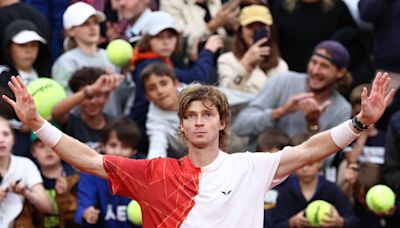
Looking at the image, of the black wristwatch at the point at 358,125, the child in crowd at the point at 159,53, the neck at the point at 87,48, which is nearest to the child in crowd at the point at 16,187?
the child in crowd at the point at 159,53

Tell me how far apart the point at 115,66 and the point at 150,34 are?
0.53 m

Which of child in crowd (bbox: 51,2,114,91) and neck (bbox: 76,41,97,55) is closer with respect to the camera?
child in crowd (bbox: 51,2,114,91)

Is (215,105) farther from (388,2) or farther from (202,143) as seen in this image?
(388,2)

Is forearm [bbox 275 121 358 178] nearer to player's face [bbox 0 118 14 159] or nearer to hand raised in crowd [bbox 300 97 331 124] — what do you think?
player's face [bbox 0 118 14 159]

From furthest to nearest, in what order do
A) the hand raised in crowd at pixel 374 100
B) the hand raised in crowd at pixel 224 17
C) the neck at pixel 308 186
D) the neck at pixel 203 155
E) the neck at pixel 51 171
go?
the hand raised in crowd at pixel 224 17 → the neck at pixel 51 171 → the neck at pixel 308 186 → the neck at pixel 203 155 → the hand raised in crowd at pixel 374 100

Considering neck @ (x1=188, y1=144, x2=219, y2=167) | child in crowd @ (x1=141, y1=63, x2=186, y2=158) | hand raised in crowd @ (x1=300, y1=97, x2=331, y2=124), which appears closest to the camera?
neck @ (x1=188, y1=144, x2=219, y2=167)

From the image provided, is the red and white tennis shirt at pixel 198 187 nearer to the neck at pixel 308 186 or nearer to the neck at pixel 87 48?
the neck at pixel 308 186

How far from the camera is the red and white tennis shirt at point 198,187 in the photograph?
6.45 m

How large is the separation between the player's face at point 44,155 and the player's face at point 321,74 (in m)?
2.54

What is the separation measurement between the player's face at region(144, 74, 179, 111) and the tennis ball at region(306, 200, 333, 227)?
170cm

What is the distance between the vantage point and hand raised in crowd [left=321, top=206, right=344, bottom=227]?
29.8 feet

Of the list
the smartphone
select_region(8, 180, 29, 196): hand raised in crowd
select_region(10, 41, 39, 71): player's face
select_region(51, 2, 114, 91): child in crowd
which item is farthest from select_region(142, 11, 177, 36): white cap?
select_region(8, 180, 29, 196): hand raised in crowd

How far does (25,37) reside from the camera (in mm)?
9984

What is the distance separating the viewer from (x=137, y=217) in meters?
8.96
